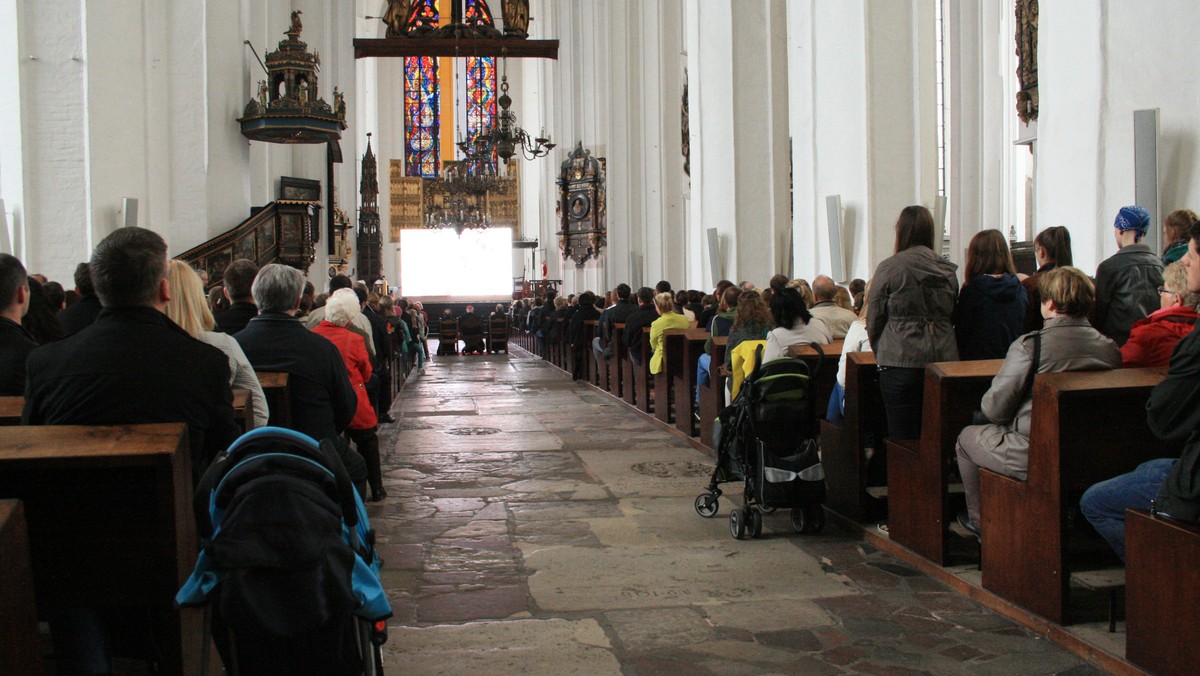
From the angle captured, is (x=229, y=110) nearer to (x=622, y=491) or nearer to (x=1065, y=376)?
(x=622, y=491)

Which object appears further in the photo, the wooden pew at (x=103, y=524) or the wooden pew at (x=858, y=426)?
the wooden pew at (x=858, y=426)

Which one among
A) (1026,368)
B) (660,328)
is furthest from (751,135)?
(1026,368)

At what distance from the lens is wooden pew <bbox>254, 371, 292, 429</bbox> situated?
525 cm

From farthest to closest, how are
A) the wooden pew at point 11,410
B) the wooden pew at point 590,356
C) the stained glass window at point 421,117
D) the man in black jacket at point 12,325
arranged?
the stained glass window at point 421,117
the wooden pew at point 590,356
the man in black jacket at point 12,325
the wooden pew at point 11,410

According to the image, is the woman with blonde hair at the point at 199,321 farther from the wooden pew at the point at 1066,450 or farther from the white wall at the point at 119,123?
the white wall at the point at 119,123

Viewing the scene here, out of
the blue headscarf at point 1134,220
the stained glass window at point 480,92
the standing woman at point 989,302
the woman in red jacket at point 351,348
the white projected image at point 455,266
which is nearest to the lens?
the standing woman at point 989,302

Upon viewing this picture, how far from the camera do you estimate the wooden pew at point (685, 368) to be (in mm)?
10766

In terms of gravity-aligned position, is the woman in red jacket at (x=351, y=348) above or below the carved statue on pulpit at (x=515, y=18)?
below

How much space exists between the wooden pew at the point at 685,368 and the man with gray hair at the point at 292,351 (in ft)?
17.8

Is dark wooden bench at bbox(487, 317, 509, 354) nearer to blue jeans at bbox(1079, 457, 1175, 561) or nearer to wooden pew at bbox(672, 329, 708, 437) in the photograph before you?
wooden pew at bbox(672, 329, 708, 437)

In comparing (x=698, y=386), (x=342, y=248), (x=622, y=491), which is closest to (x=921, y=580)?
(x=622, y=491)

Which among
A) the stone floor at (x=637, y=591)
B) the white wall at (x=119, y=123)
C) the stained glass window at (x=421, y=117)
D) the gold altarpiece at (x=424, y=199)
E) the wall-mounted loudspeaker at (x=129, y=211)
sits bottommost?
the stone floor at (x=637, y=591)

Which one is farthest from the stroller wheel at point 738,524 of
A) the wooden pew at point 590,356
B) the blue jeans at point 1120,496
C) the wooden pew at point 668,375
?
the wooden pew at point 590,356

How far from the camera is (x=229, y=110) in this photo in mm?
17172
